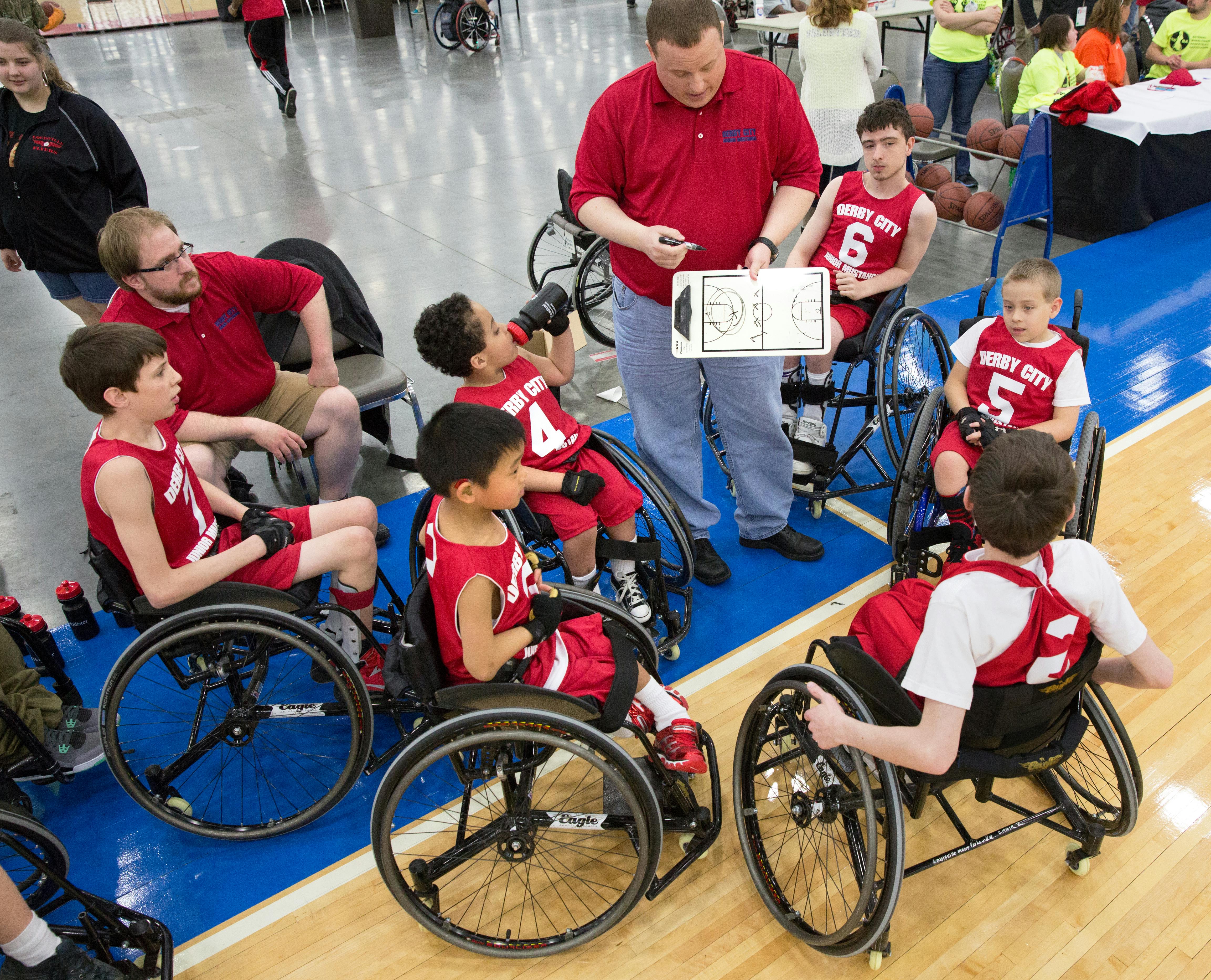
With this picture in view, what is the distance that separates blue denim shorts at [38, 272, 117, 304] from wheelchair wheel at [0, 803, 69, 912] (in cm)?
222

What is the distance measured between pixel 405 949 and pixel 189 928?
508mm

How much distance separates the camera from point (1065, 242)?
541 centimetres

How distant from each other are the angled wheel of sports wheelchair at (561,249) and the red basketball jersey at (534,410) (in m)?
1.49

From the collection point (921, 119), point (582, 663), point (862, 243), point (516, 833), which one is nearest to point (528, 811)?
point (516, 833)

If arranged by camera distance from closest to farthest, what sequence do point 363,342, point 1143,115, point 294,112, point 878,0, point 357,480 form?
1. point 363,342
2. point 357,480
3. point 1143,115
4. point 878,0
5. point 294,112

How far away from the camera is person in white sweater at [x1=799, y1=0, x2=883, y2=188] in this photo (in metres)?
4.61

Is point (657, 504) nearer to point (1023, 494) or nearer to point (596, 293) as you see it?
point (1023, 494)

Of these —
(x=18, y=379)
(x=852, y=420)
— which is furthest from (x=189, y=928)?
(x=18, y=379)

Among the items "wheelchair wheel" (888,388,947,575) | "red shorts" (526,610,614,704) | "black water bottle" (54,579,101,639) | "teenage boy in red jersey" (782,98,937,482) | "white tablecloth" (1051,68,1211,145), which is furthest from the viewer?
"white tablecloth" (1051,68,1211,145)

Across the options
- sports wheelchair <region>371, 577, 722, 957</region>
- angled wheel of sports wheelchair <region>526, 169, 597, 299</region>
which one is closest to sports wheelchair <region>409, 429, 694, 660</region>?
sports wheelchair <region>371, 577, 722, 957</region>

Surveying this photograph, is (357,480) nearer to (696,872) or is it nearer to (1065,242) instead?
(696,872)

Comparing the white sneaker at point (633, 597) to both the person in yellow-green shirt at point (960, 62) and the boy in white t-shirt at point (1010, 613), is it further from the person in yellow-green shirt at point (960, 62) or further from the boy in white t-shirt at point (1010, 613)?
the person in yellow-green shirt at point (960, 62)

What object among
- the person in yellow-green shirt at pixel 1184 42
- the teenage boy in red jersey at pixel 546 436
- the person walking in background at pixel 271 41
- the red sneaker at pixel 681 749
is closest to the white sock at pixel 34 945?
the red sneaker at pixel 681 749

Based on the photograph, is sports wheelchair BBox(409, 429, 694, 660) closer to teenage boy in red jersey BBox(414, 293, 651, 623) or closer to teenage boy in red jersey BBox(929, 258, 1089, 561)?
teenage boy in red jersey BBox(414, 293, 651, 623)
